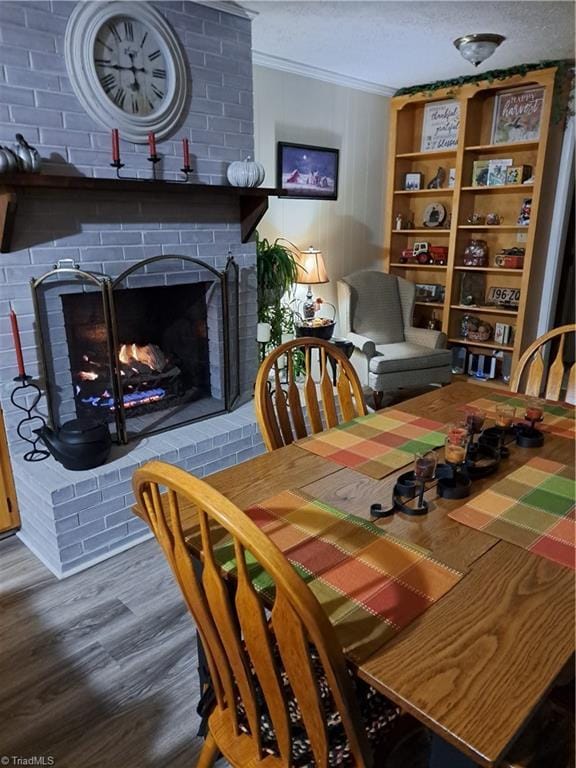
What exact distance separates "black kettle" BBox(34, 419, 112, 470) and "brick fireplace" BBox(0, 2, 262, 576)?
5cm

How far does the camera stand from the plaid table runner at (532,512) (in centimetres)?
108

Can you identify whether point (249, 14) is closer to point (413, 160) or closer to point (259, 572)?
point (413, 160)

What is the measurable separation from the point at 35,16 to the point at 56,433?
157 cm

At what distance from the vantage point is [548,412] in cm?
183

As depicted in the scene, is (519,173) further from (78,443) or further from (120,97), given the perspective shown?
(78,443)

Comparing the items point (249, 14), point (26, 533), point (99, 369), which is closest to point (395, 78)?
point (249, 14)

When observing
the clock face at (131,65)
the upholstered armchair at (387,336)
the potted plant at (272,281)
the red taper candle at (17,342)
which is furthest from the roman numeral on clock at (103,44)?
the upholstered armchair at (387,336)

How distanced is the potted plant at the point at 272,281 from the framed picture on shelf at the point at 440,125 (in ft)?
6.03

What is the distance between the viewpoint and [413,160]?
4613mm

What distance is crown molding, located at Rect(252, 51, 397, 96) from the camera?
11.0 feet

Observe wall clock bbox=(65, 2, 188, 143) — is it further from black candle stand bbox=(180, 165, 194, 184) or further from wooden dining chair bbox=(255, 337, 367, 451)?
wooden dining chair bbox=(255, 337, 367, 451)

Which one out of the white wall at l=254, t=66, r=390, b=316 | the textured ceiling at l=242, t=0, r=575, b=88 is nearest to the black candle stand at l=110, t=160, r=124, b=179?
the textured ceiling at l=242, t=0, r=575, b=88

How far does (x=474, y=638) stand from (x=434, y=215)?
420 cm

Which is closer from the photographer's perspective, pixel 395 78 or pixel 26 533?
pixel 26 533
